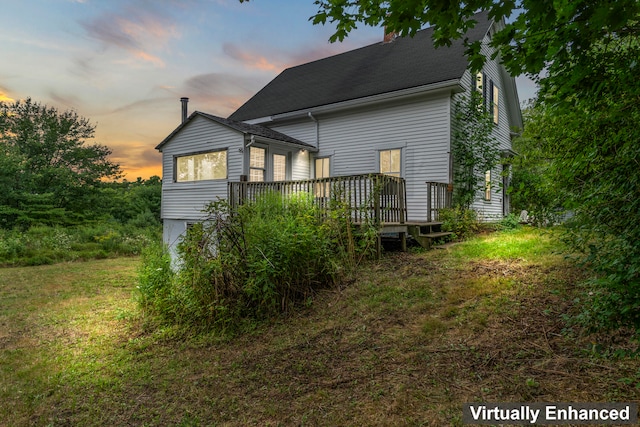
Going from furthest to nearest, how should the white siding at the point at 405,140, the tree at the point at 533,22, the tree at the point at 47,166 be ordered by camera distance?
the tree at the point at 47,166 → the white siding at the point at 405,140 → the tree at the point at 533,22

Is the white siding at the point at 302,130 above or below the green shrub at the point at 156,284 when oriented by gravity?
above

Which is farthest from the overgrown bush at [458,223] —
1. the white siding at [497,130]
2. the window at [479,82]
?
the window at [479,82]

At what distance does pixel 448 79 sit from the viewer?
32.1 feet

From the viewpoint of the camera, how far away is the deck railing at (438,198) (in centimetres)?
974

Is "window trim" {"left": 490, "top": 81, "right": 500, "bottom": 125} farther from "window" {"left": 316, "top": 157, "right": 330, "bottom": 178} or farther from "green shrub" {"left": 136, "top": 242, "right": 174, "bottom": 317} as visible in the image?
"green shrub" {"left": 136, "top": 242, "right": 174, "bottom": 317}

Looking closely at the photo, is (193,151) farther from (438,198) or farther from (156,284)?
(438,198)

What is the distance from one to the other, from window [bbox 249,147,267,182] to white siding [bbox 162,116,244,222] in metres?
0.39

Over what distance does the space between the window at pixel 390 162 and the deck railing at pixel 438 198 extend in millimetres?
1516

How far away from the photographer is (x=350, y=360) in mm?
3381

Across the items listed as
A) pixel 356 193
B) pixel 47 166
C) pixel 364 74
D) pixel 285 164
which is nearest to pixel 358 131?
pixel 364 74

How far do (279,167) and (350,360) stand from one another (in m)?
9.59

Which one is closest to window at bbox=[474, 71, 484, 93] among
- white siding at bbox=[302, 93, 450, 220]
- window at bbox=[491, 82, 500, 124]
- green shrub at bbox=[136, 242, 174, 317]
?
window at bbox=[491, 82, 500, 124]

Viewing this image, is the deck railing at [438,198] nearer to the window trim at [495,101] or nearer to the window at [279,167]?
the window trim at [495,101]

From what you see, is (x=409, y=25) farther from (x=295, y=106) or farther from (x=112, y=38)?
(x=112, y=38)
